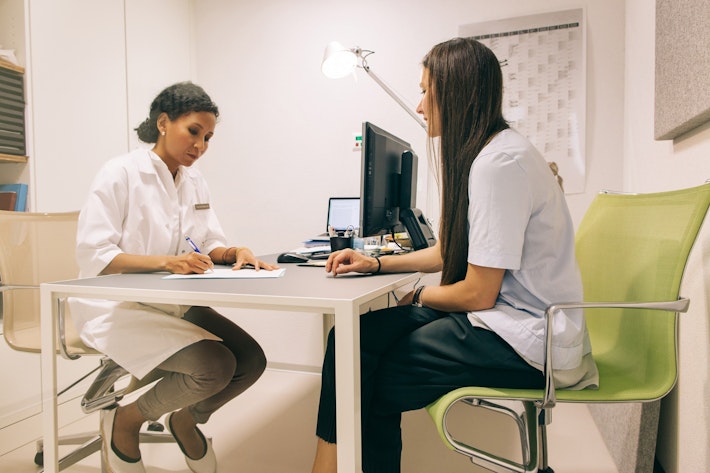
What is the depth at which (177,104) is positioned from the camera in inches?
67.1

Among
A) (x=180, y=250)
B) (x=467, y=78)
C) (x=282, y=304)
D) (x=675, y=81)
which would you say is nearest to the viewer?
(x=282, y=304)

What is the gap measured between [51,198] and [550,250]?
2184 mm

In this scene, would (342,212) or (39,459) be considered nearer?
(39,459)

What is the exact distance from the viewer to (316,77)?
2982 mm

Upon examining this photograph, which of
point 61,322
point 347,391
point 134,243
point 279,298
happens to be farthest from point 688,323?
→ point 61,322

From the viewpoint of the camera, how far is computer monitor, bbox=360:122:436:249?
1575mm

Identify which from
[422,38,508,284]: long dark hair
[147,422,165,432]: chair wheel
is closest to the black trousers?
[422,38,508,284]: long dark hair

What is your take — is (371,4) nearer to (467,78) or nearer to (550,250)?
(467,78)

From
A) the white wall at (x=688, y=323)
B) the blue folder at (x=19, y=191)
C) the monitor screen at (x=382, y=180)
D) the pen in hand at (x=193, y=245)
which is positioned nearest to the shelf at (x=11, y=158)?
the blue folder at (x=19, y=191)

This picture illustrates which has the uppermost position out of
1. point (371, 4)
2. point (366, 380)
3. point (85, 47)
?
point (371, 4)

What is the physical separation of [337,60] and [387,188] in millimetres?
1040

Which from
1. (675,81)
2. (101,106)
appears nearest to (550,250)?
(675,81)

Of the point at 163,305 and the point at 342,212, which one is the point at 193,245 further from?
the point at 342,212

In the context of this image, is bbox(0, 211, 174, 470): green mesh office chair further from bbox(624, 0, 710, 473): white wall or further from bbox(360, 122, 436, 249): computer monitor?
bbox(624, 0, 710, 473): white wall
